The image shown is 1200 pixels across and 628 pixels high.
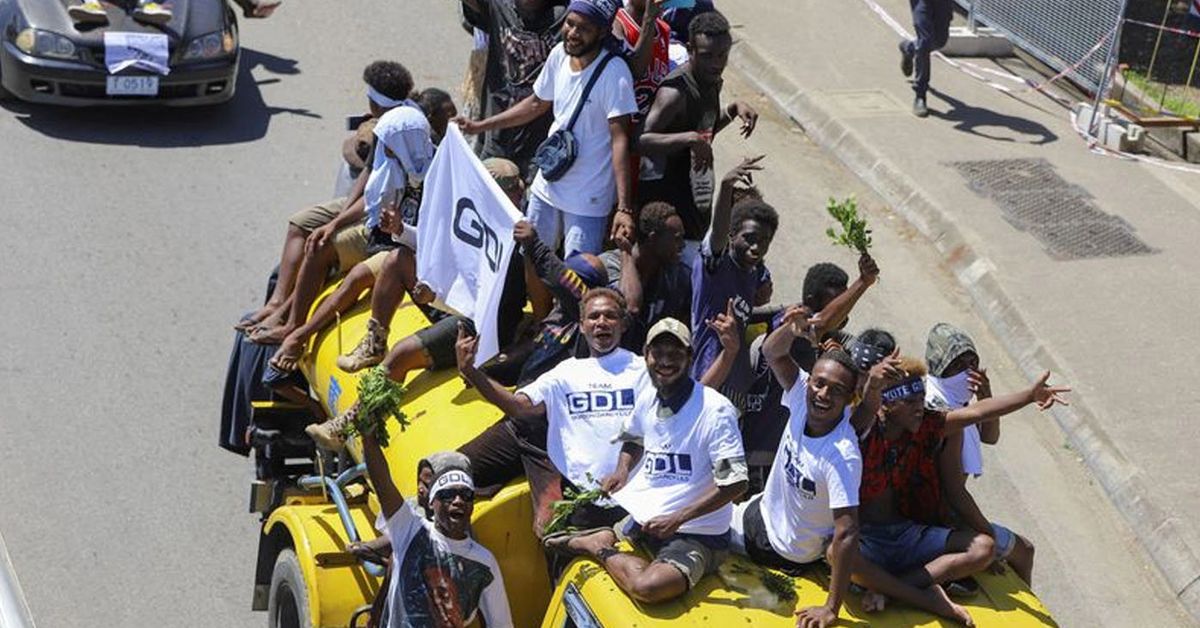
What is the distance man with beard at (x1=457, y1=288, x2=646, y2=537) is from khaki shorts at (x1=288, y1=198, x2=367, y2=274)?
205 centimetres

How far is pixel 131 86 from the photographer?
14078 mm

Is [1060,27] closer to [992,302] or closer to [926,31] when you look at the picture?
[926,31]

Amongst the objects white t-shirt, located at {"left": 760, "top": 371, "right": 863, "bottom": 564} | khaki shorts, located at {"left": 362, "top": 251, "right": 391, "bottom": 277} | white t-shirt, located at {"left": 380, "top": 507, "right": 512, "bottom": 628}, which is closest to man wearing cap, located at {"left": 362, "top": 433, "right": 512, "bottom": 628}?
white t-shirt, located at {"left": 380, "top": 507, "right": 512, "bottom": 628}

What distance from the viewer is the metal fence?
1527 centimetres

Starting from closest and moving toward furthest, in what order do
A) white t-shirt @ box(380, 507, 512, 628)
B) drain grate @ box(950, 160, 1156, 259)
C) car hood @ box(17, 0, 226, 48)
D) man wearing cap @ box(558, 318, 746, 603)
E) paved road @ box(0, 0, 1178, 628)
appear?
man wearing cap @ box(558, 318, 746, 603), white t-shirt @ box(380, 507, 512, 628), paved road @ box(0, 0, 1178, 628), drain grate @ box(950, 160, 1156, 259), car hood @ box(17, 0, 226, 48)

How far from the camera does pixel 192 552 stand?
30.7 ft

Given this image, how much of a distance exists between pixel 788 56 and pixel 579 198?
792 centimetres

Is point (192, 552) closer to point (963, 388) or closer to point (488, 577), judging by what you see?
point (488, 577)

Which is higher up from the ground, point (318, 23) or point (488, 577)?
point (488, 577)

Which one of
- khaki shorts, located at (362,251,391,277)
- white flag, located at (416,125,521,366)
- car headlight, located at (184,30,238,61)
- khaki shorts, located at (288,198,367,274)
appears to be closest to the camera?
white flag, located at (416,125,521,366)

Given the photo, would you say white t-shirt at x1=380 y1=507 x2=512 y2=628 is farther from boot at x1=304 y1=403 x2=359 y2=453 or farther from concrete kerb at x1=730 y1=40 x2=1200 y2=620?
concrete kerb at x1=730 y1=40 x2=1200 y2=620

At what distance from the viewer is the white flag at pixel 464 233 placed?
302 inches

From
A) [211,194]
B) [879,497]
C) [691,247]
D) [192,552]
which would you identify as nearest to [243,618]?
[192,552]

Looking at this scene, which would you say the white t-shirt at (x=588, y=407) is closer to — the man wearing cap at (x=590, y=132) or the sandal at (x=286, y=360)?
the man wearing cap at (x=590, y=132)
